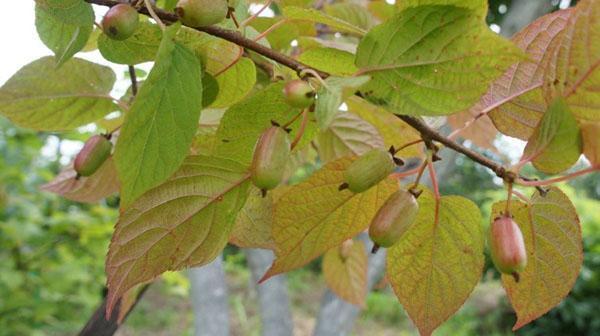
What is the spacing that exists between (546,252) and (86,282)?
7.15 feet

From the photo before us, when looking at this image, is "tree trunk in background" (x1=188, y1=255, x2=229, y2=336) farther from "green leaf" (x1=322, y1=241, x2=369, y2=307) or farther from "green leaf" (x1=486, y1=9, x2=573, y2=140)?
"green leaf" (x1=486, y1=9, x2=573, y2=140)

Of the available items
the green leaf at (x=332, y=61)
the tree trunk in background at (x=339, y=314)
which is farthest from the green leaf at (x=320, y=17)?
the tree trunk in background at (x=339, y=314)

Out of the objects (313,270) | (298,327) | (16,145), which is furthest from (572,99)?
(313,270)

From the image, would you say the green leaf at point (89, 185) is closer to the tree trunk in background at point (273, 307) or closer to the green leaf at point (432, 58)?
the green leaf at point (432, 58)

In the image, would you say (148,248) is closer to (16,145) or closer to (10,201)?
(10,201)

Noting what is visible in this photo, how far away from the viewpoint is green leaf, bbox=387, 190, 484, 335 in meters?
0.45

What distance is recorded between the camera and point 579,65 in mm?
383

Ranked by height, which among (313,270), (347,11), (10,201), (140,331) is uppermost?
(347,11)

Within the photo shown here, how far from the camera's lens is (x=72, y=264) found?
6.91 ft

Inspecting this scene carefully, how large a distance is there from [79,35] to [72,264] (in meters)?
1.88

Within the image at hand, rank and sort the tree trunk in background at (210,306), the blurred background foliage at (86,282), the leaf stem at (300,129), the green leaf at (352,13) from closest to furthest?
the leaf stem at (300,129), the green leaf at (352,13), the tree trunk in background at (210,306), the blurred background foliage at (86,282)

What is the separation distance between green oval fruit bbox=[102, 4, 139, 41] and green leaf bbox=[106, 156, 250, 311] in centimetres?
10

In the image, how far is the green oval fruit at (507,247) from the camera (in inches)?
15.1

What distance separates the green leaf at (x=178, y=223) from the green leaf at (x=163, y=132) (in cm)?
4
